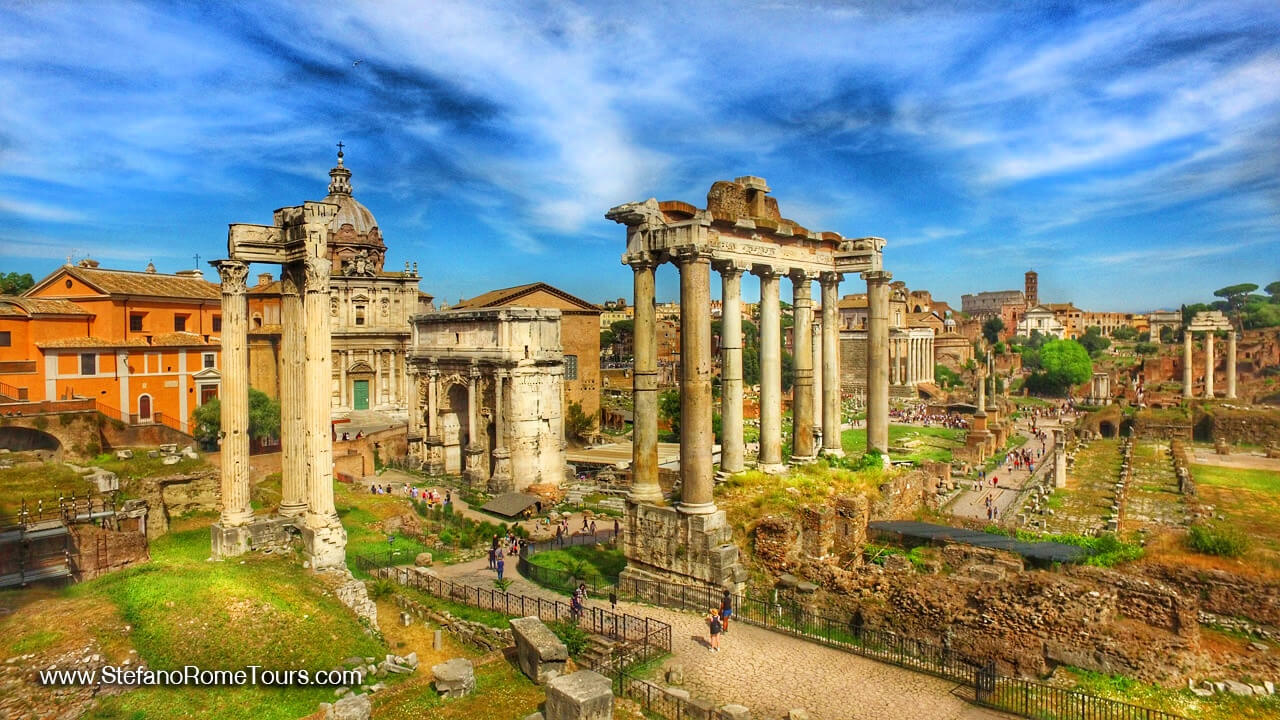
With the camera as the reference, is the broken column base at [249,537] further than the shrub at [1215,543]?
Yes

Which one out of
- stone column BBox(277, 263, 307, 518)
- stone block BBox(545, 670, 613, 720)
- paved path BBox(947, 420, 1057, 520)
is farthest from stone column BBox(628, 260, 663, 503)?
paved path BBox(947, 420, 1057, 520)

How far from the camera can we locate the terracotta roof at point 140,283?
36188 millimetres

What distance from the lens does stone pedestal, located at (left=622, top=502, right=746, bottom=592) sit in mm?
14367

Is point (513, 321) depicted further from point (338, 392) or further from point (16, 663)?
point (16, 663)

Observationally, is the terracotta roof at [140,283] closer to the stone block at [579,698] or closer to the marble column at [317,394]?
the marble column at [317,394]

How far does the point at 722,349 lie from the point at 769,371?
1625 mm

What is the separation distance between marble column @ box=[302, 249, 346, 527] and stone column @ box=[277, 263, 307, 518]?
0.27m

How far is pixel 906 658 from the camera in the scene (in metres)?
11.9

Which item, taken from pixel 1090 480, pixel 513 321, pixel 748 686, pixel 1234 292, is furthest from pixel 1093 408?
pixel 1234 292

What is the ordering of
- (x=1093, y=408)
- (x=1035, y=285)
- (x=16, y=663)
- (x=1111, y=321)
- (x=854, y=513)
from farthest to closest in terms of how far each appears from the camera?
(x=1035, y=285) → (x=1111, y=321) → (x=1093, y=408) → (x=854, y=513) → (x=16, y=663)

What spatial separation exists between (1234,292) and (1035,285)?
46803 millimetres

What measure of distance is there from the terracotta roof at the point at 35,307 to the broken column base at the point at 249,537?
78.8 feet

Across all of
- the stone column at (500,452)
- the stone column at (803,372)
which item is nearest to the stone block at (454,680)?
the stone column at (803,372)

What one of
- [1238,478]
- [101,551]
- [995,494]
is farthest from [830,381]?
[1238,478]
